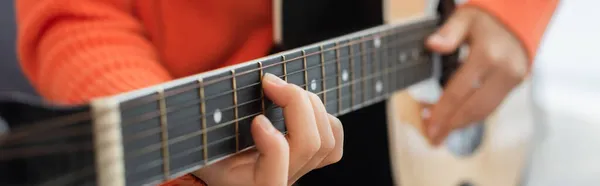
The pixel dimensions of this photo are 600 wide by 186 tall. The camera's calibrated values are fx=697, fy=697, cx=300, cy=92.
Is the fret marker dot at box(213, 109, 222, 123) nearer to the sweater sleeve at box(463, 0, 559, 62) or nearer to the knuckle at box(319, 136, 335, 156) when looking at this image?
the knuckle at box(319, 136, 335, 156)

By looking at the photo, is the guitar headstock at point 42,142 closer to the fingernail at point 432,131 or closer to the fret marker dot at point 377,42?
the fret marker dot at point 377,42

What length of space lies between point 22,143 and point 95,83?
214 millimetres

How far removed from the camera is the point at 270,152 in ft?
1.52

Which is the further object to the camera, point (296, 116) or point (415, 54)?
point (415, 54)

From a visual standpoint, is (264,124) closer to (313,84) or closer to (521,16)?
(313,84)

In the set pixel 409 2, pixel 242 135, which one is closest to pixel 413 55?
pixel 409 2

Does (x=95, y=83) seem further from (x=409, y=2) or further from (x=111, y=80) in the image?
(x=409, y=2)

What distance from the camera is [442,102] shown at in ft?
2.46

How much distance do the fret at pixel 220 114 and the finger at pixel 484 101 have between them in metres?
0.36

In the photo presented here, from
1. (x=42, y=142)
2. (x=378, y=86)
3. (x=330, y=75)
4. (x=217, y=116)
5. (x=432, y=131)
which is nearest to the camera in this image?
(x=42, y=142)

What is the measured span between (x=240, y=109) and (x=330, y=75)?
0.12m

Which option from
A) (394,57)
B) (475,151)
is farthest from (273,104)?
(475,151)

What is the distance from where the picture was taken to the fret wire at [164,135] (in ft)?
1.31

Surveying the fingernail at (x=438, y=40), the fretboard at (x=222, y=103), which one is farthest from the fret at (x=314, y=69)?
the fingernail at (x=438, y=40)
